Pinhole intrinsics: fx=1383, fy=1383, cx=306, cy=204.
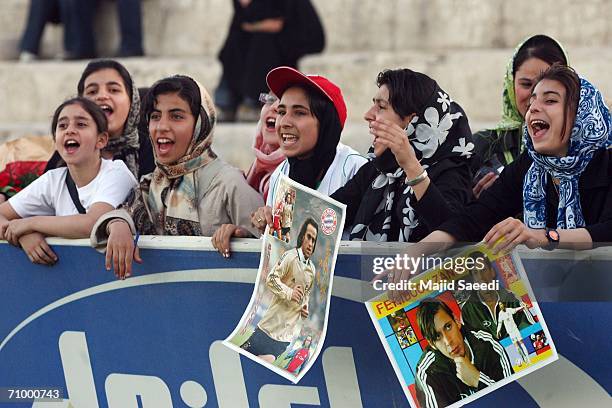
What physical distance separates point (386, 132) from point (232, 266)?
0.82m

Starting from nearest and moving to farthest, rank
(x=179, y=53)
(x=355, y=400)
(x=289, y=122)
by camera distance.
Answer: (x=355, y=400) → (x=289, y=122) → (x=179, y=53)

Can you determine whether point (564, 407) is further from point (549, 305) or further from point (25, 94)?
point (25, 94)

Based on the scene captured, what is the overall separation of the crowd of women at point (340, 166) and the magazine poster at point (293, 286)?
0.72 ft

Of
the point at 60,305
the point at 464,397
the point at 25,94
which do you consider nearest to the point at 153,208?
the point at 60,305

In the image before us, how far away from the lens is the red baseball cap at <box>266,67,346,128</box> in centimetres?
550

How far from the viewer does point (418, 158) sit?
16.9ft

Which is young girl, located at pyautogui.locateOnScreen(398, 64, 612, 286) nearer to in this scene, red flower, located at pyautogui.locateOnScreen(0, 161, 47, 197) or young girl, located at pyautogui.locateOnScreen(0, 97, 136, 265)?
young girl, located at pyautogui.locateOnScreen(0, 97, 136, 265)

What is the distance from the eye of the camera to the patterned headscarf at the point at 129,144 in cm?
643

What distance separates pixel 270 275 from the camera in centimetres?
Answer: 502

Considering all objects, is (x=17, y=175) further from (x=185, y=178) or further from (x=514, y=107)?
(x=514, y=107)

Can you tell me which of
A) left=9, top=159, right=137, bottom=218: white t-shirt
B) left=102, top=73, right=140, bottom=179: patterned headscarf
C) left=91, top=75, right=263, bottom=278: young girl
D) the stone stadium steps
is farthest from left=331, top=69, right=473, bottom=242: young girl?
the stone stadium steps

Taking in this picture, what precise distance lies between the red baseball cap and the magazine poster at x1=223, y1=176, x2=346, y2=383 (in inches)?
22.9

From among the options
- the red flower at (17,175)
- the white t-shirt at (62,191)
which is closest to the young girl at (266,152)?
the white t-shirt at (62,191)

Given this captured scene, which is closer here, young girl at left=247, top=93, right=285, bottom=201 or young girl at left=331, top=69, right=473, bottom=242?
young girl at left=331, top=69, right=473, bottom=242
